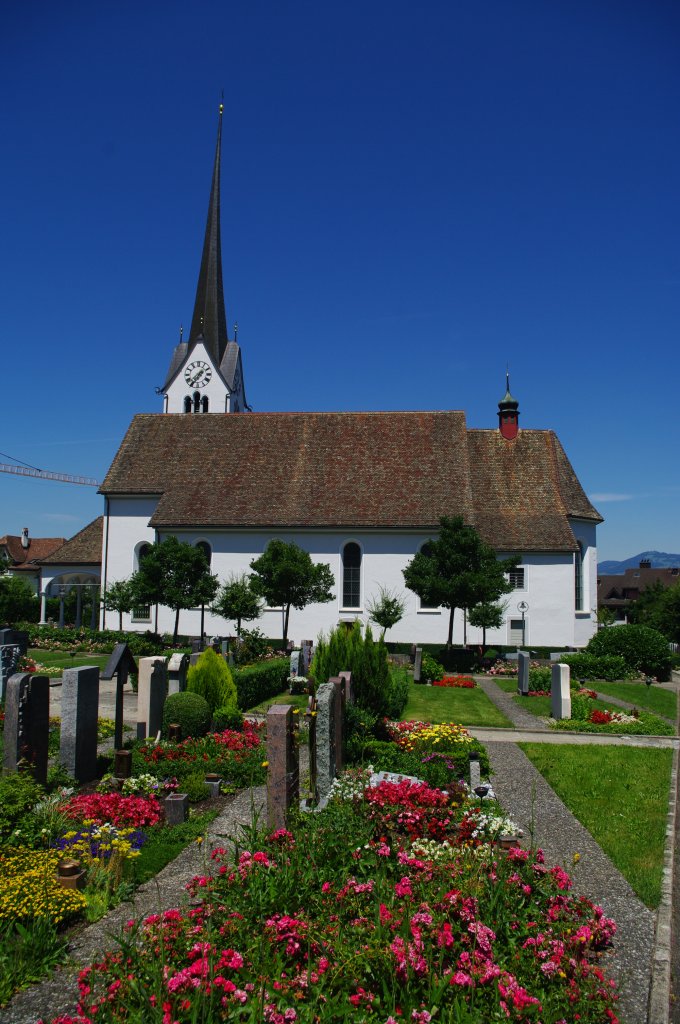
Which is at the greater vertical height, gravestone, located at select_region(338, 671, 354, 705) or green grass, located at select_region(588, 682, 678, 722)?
gravestone, located at select_region(338, 671, 354, 705)

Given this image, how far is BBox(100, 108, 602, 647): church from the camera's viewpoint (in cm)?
2973

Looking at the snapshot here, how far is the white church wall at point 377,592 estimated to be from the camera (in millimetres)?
29562

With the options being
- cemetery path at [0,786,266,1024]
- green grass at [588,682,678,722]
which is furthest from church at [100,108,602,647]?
cemetery path at [0,786,266,1024]

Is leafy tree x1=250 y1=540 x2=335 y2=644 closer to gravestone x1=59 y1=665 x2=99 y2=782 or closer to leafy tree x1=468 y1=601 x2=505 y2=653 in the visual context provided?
leafy tree x1=468 y1=601 x2=505 y2=653

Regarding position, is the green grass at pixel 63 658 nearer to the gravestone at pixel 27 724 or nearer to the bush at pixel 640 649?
the gravestone at pixel 27 724

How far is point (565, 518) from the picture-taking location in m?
30.3

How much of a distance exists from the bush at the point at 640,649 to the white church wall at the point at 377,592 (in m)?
4.93

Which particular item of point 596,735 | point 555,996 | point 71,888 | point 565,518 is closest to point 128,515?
point 565,518

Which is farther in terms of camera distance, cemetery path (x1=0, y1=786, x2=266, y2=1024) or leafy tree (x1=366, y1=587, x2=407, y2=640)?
leafy tree (x1=366, y1=587, x2=407, y2=640)

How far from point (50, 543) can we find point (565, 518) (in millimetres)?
56074

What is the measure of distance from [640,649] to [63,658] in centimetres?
1962

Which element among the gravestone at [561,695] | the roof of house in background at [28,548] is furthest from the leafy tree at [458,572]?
the roof of house in background at [28,548]

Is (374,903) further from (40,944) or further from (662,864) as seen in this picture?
(662,864)

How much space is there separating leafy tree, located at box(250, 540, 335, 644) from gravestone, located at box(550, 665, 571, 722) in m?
11.2
